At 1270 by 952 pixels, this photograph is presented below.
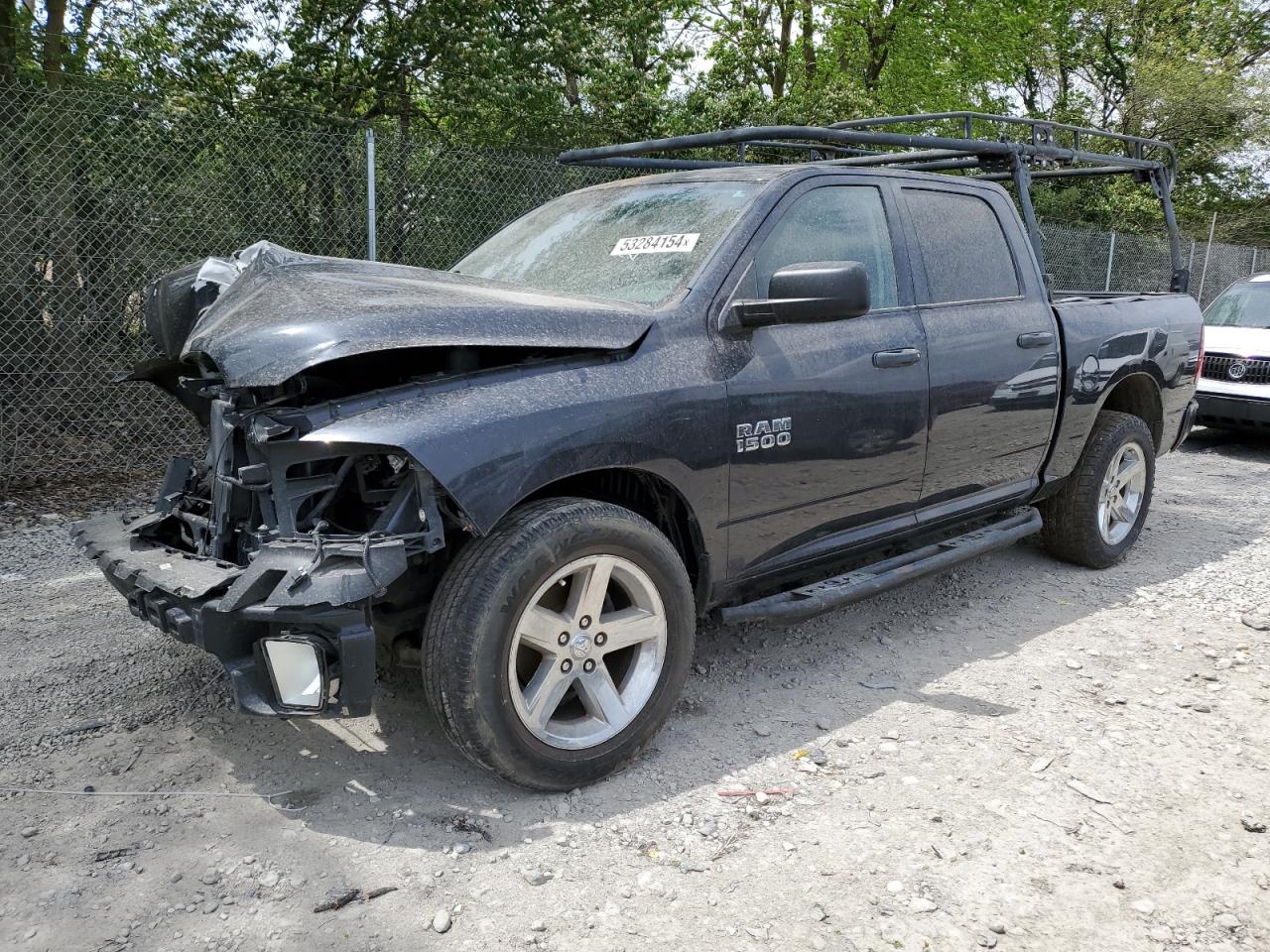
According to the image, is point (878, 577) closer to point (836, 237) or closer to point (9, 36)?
point (836, 237)

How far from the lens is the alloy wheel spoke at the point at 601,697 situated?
308 centimetres

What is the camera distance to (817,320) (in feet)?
11.4

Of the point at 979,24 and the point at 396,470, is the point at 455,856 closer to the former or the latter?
the point at 396,470

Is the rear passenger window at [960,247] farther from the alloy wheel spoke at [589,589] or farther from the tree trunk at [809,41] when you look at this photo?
the tree trunk at [809,41]

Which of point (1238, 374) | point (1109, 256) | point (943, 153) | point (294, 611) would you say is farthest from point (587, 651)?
point (1109, 256)

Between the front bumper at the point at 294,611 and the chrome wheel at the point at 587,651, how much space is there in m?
0.43

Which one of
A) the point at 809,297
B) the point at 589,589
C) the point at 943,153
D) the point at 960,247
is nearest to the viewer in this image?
the point at 589,589

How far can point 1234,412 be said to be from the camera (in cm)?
899

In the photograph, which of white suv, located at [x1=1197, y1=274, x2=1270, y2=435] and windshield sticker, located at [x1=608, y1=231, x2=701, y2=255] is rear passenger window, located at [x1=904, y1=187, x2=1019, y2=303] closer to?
windshield sticker, located at [x1=608, y1=231, x2=701, y2=255]

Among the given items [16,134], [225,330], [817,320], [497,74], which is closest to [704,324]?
[817,320]

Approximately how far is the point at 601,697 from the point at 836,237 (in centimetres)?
194

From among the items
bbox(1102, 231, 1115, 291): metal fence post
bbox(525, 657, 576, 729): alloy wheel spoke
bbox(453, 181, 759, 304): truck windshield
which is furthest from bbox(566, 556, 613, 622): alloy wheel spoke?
bbox(1102, 231, 1115, 291): metal fence post

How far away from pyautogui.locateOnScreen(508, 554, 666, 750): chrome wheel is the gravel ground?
0.79 ft

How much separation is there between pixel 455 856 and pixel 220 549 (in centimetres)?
114
